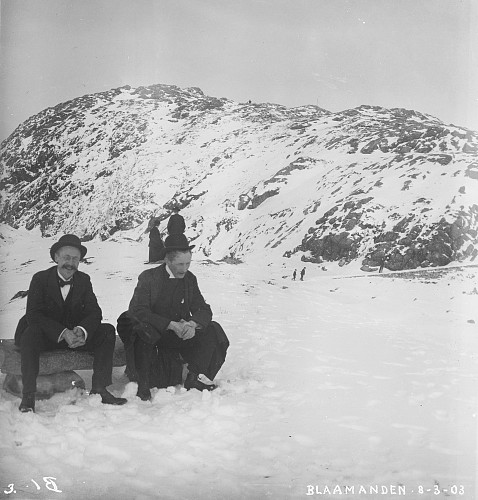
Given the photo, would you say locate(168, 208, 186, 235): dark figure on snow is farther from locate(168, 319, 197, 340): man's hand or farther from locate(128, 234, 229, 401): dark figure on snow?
locate(168, 319, 197, 340): man's hand

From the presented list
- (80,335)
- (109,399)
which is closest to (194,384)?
(109,399)

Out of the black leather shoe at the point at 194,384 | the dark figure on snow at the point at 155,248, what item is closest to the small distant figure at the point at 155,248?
the dark figure on snow at the point at 155,248

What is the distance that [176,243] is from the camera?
359cm

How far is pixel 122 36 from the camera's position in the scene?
3.73 meters

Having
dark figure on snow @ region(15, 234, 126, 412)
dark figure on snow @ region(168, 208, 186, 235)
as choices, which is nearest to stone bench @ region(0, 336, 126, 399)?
dark figure on snow @ region(15, 234, 126, 412)

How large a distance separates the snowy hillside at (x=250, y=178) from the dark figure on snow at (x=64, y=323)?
1.39ft

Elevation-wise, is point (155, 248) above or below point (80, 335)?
above

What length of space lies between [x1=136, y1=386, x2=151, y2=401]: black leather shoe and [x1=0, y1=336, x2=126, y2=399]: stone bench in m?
0.31

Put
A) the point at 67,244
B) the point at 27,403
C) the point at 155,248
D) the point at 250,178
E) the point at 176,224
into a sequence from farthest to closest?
the point at 250,178, the point at 176,224, the point at 155,248, the point at 67,244, the point at 27,403

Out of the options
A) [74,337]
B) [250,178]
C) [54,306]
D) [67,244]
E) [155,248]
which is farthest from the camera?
[250,178]

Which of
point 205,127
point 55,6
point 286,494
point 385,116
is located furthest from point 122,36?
point 286,494

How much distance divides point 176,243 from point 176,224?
19 cm

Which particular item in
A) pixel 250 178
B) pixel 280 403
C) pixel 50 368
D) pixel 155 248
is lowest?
pixel 280 403

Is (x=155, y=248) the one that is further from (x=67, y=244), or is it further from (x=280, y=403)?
(x=280, y=403)
